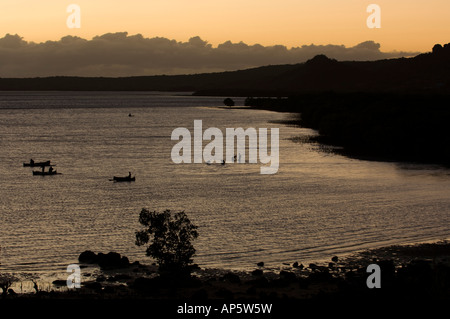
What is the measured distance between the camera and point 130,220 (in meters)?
45.5

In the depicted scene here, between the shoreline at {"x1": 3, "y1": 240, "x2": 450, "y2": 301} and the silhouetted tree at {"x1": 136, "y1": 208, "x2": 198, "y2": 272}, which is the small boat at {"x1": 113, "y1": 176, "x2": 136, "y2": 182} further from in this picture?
the silhouetted tree at {"x1": 136, "y1": 208, "x2": 198, "y2": 272}

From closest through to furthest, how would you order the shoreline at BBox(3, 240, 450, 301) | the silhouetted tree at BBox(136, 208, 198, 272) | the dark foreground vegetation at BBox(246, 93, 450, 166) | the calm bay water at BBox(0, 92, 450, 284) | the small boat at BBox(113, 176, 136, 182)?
the shoreline at BBox(3, 240, 450, 301), the silhouetted tree at BBox(136, 208, 198, 272), the calm bay water at BBox(0, 92, 450, 284), the small boat at BBox(113, 176, 136, 182), the dark foreground vegetation at BBox(246, 93, 450, 166)

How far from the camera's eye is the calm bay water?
1473 inches

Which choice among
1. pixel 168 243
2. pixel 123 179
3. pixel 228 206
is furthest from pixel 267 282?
pixel 123 179

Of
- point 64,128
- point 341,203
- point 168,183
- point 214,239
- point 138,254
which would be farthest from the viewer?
point 64,128

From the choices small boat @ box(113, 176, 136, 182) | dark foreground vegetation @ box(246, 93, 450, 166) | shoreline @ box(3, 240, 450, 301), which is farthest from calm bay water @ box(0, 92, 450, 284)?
dark foreground vegetation @ box(246, 93, 450, 166)

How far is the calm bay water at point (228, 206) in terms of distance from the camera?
37406 mm

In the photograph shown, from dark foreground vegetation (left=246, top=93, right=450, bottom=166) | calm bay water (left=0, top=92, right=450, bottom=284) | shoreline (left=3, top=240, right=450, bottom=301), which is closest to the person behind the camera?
shoreline (left=3, top=240, right=450, bottom=301)

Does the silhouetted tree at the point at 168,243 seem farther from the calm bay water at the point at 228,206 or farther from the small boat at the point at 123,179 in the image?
the small boat at the point at 123,179

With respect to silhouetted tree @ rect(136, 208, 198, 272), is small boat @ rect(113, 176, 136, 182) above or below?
below

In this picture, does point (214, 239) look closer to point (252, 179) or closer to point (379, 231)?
point (379, 231)

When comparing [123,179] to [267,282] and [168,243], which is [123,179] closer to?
[168,243]
